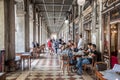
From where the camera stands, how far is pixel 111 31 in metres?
6.86

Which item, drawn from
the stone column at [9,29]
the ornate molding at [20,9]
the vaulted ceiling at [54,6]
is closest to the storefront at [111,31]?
the stone column at [9,29]

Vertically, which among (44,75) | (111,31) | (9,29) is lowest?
(44,75)

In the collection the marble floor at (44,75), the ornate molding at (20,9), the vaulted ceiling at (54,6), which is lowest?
the marble floor at (44,75)

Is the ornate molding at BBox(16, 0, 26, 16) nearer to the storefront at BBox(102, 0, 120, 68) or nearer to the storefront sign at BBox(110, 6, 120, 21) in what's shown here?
the storefront at BBox(102, 0, 120, 68)

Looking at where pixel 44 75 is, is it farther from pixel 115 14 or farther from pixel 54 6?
pixel 54 6

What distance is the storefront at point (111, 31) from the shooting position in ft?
20.4

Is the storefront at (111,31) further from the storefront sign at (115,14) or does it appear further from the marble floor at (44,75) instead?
the marble floor at (44,75)

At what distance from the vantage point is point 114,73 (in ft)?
13.9

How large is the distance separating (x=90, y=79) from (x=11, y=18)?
407 centimetres

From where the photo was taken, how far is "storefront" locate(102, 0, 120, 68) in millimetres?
6211

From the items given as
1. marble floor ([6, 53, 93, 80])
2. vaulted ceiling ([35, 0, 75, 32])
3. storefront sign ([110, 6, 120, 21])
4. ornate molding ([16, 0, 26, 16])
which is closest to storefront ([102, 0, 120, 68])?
storefront sign ([110, 6, 120, 21])

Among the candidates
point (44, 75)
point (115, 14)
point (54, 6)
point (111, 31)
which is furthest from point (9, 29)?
point (54, 6)

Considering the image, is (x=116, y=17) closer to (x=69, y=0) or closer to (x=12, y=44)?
(x=12, y=44)

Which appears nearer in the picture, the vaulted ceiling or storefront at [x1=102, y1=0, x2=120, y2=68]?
storefront at [x1=102, y1=0, x2=120, y2=68]
